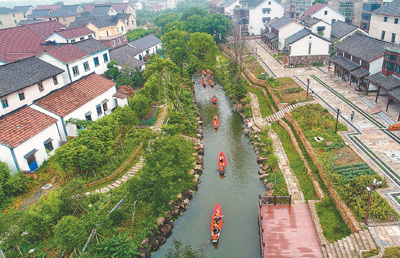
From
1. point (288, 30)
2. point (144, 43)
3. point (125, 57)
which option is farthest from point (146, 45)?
point (288, 30)

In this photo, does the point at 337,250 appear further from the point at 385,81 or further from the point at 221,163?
the point at 385,81

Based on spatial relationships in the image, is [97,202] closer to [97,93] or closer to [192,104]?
[97,93]

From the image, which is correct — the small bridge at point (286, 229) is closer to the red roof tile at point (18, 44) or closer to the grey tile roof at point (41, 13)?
the red roof tile at point (18, 44)

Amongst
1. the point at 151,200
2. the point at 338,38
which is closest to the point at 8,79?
the point at 151,200

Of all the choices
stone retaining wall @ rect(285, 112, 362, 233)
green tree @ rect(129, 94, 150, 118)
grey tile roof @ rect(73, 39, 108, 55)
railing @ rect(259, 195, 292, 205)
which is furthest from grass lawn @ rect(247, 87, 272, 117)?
grey tile roof @ rect(73, 39, 108, 55)

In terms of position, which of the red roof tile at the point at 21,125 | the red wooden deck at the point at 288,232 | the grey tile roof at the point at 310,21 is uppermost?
the grey tile roof at the point at 310,21

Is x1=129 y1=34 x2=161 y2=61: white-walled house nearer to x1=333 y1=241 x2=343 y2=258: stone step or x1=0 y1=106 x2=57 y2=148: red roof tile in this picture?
x1=0 y1=106 x2=57 y2=148: red roof tile

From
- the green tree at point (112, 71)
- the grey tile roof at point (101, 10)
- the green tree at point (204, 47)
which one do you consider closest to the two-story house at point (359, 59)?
the green tree at point (204, 47)

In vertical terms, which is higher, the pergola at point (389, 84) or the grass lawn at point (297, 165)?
the pergola at point (389, 84)
